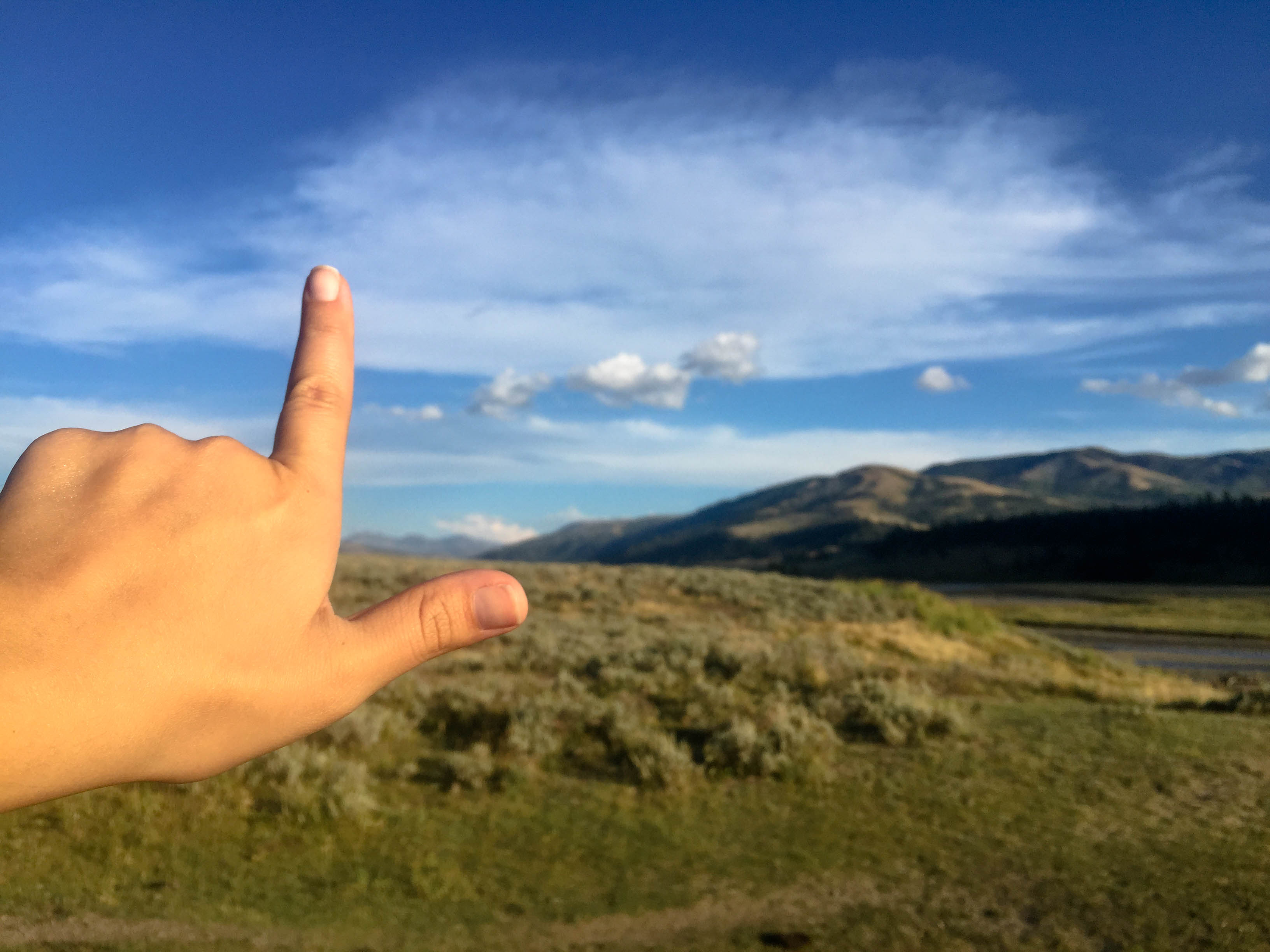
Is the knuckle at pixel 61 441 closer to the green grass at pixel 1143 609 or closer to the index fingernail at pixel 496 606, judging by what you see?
the index fingernail at pixel 496 606

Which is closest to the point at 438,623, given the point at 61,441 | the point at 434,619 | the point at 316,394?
the point at 434,619

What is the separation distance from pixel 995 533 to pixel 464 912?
86.3 m

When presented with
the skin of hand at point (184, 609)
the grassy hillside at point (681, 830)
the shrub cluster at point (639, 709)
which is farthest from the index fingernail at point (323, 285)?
the shrub cluster at point (639, 709)

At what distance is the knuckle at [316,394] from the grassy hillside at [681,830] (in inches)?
158

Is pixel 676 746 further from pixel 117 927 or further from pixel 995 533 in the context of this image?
pixel 995 533

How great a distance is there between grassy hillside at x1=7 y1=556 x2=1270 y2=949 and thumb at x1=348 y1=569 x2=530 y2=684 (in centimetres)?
371

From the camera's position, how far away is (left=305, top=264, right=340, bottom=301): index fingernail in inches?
84.2

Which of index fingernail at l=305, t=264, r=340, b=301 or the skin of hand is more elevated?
index fingernail at l=305, t=264, r=340, b=301

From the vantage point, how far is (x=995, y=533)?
271ft

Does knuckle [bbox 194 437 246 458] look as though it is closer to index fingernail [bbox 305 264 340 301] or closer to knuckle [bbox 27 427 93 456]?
knuckle [bbox 27 427 93 456]

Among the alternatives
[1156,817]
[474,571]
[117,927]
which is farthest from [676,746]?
[474,571]

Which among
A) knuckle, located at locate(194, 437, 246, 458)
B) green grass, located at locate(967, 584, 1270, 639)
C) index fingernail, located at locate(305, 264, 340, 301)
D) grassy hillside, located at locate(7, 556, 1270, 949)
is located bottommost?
green grass, located at locate(967, 584, 1270, 639)

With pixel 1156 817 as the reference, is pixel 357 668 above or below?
above

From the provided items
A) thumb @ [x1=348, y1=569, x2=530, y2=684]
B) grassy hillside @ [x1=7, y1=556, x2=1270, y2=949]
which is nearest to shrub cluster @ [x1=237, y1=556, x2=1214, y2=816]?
grassy hillside @ [x1=7, y1=556, x2=1270, y2=949]
